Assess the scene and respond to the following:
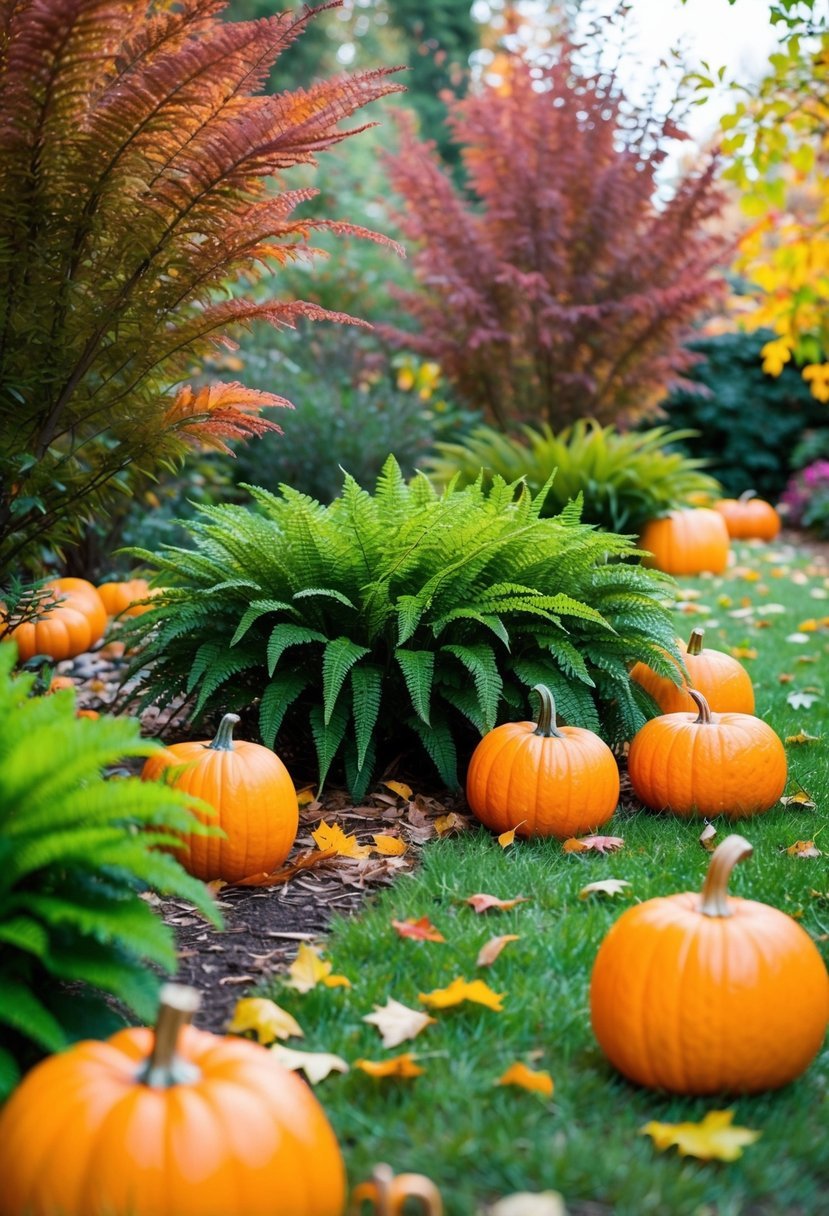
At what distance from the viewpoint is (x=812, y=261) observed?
6352mm

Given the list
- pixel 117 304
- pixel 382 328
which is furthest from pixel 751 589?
pixel 117 304

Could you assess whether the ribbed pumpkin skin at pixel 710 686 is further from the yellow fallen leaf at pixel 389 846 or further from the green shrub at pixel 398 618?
the yellow fallen leaf at pixel 389 846

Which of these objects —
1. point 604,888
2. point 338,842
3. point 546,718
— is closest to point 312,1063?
point 604,888

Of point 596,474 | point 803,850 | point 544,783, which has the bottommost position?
point 803,850

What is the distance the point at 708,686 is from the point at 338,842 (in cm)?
145

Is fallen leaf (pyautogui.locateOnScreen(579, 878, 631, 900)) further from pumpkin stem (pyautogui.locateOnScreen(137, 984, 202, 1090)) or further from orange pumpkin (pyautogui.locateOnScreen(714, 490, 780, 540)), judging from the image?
orange pumpkin (pyautogui.locateOnScreen(714, 490, 780, 540))

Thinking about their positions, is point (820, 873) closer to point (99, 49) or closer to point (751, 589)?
point (99, 49)

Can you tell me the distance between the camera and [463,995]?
6.64 ft

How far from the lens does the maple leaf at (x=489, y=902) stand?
98.3 inches

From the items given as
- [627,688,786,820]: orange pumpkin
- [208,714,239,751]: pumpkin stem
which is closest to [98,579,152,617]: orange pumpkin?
[208,714,239,751]: pumpkin stem

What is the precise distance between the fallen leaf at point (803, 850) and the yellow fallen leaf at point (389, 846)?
3.39 feet

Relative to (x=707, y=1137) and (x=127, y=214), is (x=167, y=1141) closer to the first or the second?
(x=707, y=1137)

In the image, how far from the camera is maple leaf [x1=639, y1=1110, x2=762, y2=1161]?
1629mm

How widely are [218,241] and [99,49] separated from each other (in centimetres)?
56
